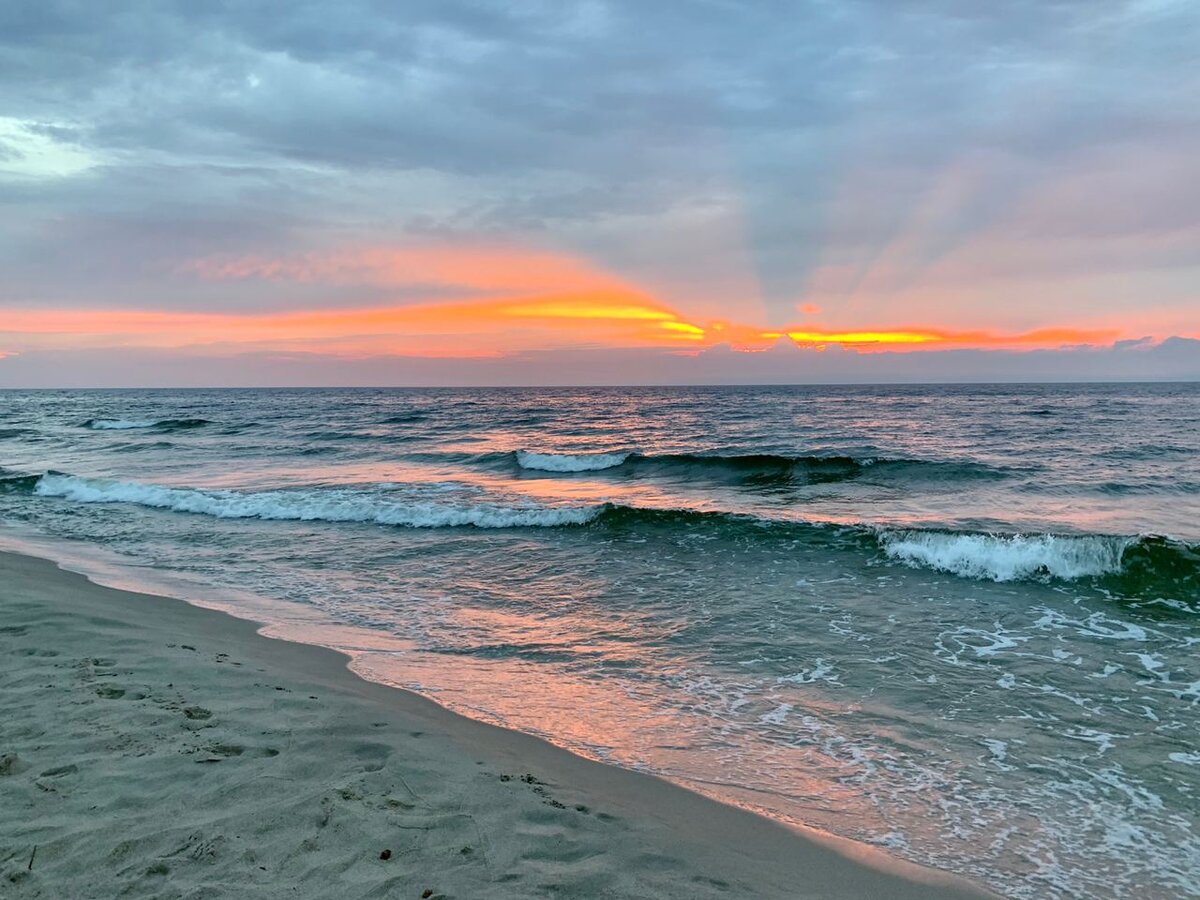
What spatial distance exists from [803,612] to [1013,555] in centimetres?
457

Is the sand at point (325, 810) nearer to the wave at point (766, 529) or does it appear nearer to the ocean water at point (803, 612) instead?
the ocean water at point (803, 612)

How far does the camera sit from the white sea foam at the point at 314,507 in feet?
52.3

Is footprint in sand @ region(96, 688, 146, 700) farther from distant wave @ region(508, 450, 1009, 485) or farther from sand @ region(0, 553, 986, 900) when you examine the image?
distant wave @ region(508, 450, 1009, 485)

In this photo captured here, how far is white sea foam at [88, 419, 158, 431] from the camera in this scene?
155 ft

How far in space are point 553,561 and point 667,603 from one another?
3164 millimetres

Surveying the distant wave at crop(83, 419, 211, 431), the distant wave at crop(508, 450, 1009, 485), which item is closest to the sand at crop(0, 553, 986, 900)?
the distant wave at crop(508, 450, 1009, 485)

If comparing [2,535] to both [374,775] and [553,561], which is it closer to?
[553,561]

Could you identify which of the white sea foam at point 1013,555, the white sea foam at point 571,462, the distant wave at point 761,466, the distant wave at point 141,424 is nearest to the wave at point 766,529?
the white sea foam at point 1013,555

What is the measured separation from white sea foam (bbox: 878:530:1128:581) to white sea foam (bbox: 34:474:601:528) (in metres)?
6.80

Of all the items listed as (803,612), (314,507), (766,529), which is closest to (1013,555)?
(766,529)

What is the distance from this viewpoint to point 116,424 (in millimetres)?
48750

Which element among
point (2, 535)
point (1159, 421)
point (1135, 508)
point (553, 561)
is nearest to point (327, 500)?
point (2, 535)

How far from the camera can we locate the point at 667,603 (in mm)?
9984

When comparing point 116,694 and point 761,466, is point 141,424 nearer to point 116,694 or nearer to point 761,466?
point 761,466
